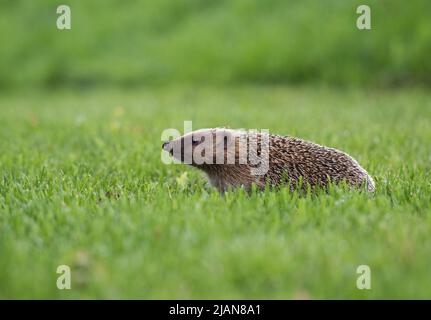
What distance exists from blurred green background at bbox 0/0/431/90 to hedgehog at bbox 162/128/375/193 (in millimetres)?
10000

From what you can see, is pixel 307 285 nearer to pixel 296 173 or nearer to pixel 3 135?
pixel 296 173

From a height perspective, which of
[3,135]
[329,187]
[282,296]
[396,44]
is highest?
[396,44]

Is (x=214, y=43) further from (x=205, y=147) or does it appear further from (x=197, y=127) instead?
(x=205, y=147)

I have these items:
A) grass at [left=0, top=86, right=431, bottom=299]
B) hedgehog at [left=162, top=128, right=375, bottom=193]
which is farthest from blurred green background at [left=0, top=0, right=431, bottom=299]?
hedgehog at [left=162, top=128, right=375, bottom=193]

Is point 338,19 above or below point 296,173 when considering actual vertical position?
above

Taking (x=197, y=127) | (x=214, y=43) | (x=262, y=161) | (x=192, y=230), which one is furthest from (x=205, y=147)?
(x=214, y=43)

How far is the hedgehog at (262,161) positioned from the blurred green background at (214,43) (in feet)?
32.8

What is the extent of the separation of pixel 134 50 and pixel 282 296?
1727cm

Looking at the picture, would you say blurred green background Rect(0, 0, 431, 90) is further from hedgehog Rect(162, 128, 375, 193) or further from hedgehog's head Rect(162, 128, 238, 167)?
hedgehog's head Rect(162, 128, 238, 167)

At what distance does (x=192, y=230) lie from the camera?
171 inches

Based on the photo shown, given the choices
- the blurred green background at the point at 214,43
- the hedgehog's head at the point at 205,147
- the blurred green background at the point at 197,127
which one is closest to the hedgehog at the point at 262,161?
the hedgehog's head at the point at 205,147

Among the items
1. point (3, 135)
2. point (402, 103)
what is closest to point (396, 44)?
point (402, 103)

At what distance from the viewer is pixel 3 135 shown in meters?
9.70

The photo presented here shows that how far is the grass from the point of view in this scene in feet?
12.0
